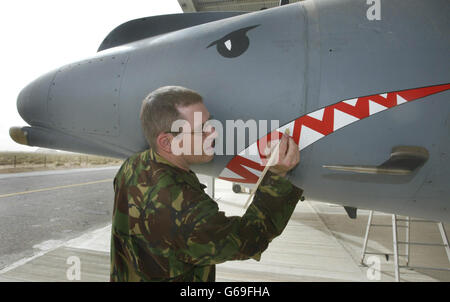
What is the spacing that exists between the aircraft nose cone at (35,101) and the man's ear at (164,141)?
1111mm

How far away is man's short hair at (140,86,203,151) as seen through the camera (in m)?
0.77

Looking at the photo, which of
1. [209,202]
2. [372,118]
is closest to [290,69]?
[372,118]

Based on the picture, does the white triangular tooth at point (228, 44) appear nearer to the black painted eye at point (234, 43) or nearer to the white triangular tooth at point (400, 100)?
the black painted eye at point (234, 43)

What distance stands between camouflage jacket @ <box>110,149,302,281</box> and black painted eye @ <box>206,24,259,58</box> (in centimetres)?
58

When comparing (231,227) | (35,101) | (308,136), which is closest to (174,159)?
(231,227)

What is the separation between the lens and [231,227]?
2.40 ft

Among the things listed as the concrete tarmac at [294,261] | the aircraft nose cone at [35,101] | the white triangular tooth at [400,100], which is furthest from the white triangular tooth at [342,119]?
the concrete tarmac at [294,261]

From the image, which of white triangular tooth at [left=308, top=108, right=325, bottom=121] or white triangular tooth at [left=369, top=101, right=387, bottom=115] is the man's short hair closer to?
white triangular tooth at [left=308, top=108, right=325, bottom=121]

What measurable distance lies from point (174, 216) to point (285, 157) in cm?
46

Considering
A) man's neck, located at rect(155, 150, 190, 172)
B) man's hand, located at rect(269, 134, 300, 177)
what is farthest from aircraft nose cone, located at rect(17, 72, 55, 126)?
man's hand, located at rect(269, 134, 300, 177)

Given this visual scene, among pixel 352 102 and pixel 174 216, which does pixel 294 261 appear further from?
pixel 174 216

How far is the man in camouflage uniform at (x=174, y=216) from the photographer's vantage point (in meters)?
0.72

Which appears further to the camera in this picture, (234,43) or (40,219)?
(40,219)

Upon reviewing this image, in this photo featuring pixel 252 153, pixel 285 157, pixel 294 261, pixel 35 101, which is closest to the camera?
pixel 285 157
